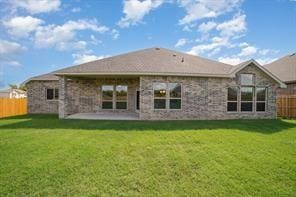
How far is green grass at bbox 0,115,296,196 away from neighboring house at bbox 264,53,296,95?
14782 mm

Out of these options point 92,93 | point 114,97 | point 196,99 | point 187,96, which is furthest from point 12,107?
point 196,99

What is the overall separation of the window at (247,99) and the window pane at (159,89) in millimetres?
5486

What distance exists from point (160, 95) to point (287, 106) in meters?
10.7

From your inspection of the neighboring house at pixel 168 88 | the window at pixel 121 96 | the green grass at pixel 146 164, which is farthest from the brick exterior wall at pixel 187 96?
the green grass at pixel 146 164

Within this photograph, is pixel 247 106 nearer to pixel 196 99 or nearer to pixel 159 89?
pixel 196 99

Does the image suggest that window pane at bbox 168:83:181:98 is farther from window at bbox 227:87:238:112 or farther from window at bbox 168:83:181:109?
window at bbox 227:87:238:112

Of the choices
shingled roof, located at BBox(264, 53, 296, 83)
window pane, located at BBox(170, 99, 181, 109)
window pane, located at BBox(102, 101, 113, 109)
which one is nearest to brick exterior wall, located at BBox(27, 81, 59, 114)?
window pane, located at BBox(102, 101, 113, 109)

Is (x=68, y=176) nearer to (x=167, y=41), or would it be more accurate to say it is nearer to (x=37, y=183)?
(x=37, y=183)

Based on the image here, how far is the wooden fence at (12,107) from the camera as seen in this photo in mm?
19812

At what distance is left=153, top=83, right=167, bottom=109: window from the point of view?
1580cm

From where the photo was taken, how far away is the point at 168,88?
1595 centimetres

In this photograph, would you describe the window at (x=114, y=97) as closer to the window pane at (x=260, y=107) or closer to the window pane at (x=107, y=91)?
the window pane at (x=107, y=91)

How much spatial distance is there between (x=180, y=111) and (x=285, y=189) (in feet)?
34.1

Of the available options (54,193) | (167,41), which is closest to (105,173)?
(54,193)
